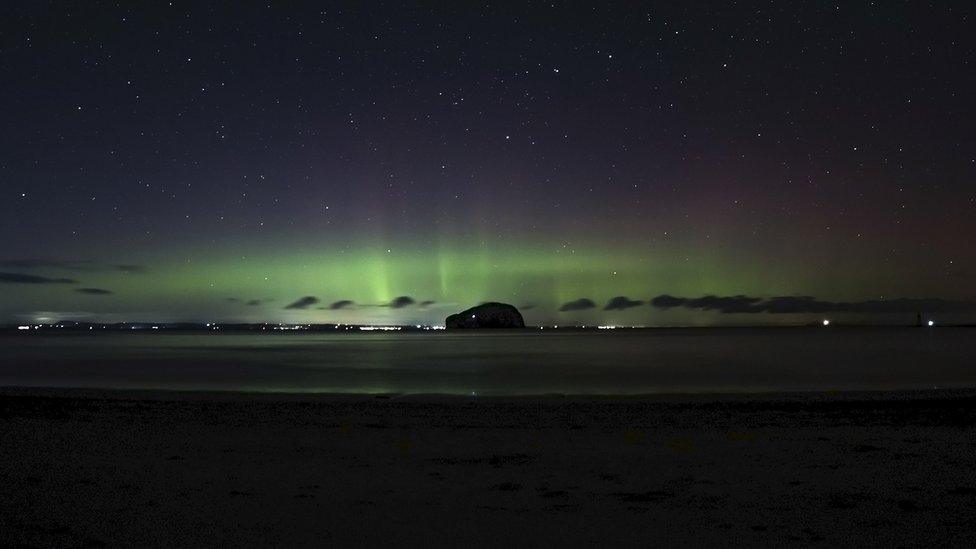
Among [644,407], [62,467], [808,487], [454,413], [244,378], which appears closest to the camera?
[808,487]

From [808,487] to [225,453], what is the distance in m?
7.86

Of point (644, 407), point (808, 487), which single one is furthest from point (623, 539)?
point (644, 407)

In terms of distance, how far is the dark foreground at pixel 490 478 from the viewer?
297 inches

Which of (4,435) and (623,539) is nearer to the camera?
(623,539)

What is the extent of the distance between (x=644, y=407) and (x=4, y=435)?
42.1 ft

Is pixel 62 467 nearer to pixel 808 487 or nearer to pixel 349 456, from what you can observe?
pixel 349 456

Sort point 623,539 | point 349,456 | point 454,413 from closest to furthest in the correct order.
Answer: point 623,539, point 349,456, point 454,413

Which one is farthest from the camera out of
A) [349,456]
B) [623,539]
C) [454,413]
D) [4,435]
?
[454,413]

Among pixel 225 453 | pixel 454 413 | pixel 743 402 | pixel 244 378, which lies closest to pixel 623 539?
pixel 225 453

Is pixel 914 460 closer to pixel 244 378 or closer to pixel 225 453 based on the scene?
pixel 225 453

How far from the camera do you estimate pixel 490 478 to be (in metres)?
9.99

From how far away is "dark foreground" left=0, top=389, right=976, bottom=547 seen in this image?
755cm

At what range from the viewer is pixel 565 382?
3644 cm

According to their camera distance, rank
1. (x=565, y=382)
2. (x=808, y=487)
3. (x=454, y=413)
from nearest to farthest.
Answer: (x=808, y=487), (x=454, y=413), (x=565, y=382)
